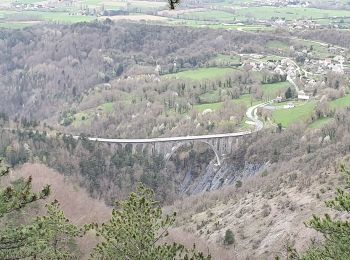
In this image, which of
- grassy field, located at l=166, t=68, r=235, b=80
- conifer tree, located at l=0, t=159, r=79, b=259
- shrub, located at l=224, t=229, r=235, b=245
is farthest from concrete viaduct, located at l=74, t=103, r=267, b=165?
conifer tree, located at l=0, t=159, r=79, b=259

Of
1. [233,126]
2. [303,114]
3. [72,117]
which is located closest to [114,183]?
[233,126]

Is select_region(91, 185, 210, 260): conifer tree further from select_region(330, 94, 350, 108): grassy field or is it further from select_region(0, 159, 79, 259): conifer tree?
select_region(330, 94, 350, 108): grassy field

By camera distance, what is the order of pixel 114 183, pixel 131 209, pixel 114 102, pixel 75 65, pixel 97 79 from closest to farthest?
pixel 131 209 → pixel 114 183 → pixel 114 102 → pixel 97 79 → pixel 75 65

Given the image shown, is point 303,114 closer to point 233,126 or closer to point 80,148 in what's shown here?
point 233,126

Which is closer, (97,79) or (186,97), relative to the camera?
(186,97)

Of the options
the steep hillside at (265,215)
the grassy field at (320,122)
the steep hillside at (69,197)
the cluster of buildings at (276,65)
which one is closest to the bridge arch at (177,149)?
the grassy field at (320,122)

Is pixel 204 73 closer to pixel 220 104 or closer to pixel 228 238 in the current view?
pixel 220 104
